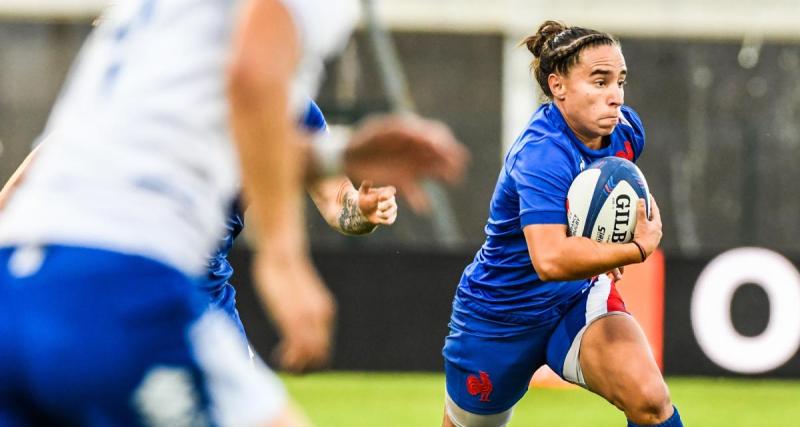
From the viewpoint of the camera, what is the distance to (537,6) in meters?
15.4

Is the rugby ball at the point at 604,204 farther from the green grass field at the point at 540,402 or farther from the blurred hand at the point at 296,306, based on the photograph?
the green grass field at the point at 540,402

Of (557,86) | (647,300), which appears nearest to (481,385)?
(557,86)

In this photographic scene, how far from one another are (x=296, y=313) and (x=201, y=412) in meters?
0.26

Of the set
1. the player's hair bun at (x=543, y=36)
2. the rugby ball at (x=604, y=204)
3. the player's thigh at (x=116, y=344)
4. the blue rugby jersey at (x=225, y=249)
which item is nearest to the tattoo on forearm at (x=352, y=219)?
the blue rugby jersey at (x=225, y=249)

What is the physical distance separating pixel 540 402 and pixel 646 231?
17.0 ft

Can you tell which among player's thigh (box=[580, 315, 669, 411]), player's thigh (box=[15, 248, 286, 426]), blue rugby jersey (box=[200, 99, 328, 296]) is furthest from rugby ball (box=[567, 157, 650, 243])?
player's thigh (box=[15, 248, 286, 426])

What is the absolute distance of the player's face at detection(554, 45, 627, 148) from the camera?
5.20 meters

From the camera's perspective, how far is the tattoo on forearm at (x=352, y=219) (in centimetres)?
413

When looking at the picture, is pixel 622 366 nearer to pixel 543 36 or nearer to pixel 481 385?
pixel 481 385

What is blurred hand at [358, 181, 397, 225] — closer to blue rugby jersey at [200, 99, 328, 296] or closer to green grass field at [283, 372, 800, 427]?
blue rugby jersey at [200, 99, 328, 296]

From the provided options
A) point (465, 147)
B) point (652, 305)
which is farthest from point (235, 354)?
point (465, 147)

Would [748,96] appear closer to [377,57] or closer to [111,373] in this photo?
[377,57]

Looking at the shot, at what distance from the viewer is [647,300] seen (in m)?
11.1

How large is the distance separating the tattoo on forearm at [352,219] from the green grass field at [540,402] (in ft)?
14.8
